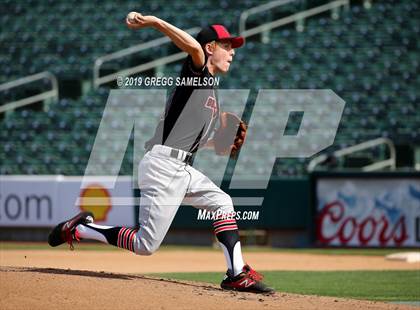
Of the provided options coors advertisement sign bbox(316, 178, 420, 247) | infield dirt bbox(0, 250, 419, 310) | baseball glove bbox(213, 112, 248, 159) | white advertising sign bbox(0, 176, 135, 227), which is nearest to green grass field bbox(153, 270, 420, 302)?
infield dirt bbox(0, 250, 419, 310)

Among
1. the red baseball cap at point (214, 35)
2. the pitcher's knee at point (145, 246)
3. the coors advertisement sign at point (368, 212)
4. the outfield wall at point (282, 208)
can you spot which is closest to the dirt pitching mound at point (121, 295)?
the pitcher's knee at point (145, 246)

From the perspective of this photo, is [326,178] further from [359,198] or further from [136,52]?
[136,52]

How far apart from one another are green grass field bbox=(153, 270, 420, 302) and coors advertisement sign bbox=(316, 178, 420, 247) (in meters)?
4.60

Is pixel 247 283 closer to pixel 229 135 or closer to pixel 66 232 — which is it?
pixel 229 135

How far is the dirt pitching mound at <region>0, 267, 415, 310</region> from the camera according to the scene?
21.3 ft

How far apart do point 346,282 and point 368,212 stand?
6450 mm

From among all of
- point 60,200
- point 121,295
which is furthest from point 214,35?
point 60,200

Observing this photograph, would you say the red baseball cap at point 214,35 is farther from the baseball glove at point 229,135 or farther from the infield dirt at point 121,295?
the infield dirt at point 121,295

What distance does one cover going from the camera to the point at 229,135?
26.1 feet

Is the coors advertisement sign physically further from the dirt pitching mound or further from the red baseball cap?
the red baseball cap

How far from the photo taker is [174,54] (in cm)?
2247

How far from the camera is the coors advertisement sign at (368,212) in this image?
17.5 meters

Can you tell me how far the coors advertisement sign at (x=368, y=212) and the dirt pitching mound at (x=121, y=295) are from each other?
998 cm

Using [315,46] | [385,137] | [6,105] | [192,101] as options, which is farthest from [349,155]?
[192,101]
